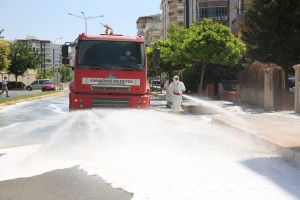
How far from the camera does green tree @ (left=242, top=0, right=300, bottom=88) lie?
23.7 meters

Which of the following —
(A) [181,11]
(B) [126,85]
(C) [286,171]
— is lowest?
(C) [286,171]

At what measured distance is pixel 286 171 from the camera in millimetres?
7281

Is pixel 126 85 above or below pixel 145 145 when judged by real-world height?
above

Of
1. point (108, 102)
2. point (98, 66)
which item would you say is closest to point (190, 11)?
point (98, 66)

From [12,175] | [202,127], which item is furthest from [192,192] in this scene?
[202,127]

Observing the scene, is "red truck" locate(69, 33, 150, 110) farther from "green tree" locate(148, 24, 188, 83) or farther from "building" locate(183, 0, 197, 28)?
"building" locate(183, 0, 197, 28)

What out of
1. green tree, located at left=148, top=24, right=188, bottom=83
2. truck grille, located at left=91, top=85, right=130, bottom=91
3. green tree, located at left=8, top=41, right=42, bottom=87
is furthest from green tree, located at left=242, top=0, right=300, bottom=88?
green tree, located at left=8, top=41, right=42, bottom=87

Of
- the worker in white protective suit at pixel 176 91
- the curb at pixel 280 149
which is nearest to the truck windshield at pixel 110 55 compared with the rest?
the worker in white protective suit at pixel 176 91

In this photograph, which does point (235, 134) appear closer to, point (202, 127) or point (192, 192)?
point (202, 127)

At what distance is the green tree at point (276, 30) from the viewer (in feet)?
77.8

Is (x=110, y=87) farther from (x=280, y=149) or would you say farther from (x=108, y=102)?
(x=280, y=149)

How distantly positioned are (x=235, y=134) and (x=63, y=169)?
19.3 feet

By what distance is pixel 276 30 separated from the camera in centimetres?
2441

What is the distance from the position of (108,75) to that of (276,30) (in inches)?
533
